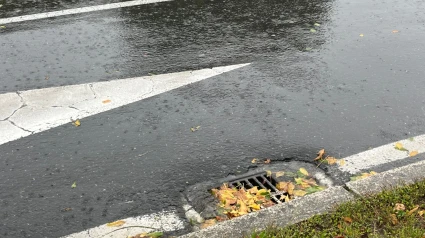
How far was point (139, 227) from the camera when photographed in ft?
12.7

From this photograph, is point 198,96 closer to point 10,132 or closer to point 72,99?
point 72,99

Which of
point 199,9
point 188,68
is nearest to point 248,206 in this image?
point 188,68

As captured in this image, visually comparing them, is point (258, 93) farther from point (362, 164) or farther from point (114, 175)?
point (114, 175)

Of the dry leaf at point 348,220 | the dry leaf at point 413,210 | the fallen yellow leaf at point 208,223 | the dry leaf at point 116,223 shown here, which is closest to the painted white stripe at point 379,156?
the dry leaf at point 413,210

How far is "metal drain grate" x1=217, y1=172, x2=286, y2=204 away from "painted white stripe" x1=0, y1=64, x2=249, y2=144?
71.8 inches

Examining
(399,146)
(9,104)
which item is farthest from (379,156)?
(9,104)

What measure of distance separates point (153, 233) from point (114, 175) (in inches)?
34.9

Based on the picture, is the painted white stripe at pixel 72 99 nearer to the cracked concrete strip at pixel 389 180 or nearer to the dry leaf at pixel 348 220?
the cracked concrete strip at pixel 389 180

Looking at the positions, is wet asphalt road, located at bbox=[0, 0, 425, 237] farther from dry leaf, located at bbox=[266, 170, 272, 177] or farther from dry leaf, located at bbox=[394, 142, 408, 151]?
dry leaf, located at bbox=[266, 170, 272, 177]

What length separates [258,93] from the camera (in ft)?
18.5

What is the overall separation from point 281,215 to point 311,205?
263mm

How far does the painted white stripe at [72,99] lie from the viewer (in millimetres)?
5246

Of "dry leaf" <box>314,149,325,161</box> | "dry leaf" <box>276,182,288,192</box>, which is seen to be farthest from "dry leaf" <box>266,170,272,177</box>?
"dry leaf" <box>314,149,325,161</box>

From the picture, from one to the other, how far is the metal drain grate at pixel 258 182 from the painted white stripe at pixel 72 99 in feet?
5.99
